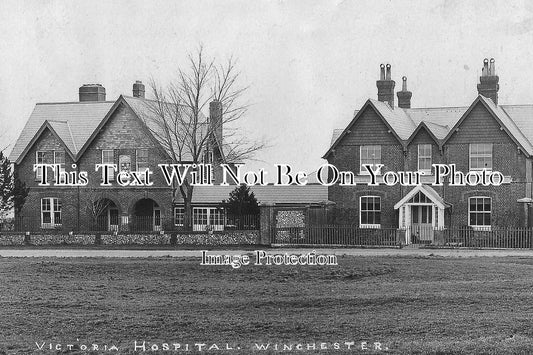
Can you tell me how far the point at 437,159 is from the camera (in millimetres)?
53188

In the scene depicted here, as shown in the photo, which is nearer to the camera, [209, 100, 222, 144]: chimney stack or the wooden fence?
the wooden fence

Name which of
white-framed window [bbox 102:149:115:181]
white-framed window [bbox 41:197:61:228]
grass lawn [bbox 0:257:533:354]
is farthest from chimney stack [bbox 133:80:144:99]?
grass lawn [bbox 0:257:533:354]

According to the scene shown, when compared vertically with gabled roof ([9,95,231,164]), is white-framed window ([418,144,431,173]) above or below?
below

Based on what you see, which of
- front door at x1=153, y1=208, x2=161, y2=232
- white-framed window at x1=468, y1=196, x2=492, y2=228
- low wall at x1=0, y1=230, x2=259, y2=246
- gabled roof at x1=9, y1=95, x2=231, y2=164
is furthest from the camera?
gabled roof at x1=9, y1=95, x2=231, y2=164

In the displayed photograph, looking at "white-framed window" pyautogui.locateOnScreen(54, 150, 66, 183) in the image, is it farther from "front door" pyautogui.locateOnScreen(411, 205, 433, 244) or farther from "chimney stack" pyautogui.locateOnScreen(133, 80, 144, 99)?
"front door" pyautogui.locateOnScreen(411, 205, 433, 244)

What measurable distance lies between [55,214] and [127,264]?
2625cm

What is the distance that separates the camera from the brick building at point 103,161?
58656mm

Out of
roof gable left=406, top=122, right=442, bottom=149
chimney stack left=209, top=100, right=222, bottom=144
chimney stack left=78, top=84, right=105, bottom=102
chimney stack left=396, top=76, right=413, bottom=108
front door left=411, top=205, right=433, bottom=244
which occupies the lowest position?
front door left=411, top=205, right=433, bottom=244

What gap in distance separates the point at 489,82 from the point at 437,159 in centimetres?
560

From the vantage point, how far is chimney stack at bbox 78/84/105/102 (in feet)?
213

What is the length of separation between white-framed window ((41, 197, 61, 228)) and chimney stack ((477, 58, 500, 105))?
27.0m

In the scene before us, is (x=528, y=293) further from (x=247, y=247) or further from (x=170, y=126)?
(x=170, y=126)

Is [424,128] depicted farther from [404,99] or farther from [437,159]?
[404,99]

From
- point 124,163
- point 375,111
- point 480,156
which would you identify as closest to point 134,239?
point 124,163
